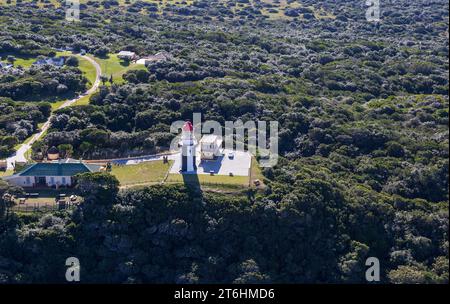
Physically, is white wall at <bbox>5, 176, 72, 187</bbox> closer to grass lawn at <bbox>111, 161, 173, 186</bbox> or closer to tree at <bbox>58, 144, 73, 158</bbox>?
grass lawn at <bbox>111, 161, 173, 186</bbox>

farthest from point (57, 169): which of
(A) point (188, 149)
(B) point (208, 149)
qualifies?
(B) point (208, 149)

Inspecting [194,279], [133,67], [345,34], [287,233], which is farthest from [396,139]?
[345,34]

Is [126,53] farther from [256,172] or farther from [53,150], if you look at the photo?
[256,172]

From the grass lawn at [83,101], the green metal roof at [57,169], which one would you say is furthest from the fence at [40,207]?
the grass lawn at [83,101]

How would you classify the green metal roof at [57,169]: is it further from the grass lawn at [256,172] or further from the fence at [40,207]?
the grass lawn at [256,172]

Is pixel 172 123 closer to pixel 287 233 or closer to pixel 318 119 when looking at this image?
pixel 318 119

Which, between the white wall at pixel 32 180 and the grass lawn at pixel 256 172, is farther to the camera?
the grass lawn at pixel 256 172

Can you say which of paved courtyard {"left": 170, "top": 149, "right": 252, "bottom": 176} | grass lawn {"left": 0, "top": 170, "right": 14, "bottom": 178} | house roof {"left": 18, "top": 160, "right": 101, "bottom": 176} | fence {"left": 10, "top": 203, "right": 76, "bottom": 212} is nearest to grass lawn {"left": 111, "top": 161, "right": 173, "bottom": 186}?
paved courtyard {"left": 170, "top": 149, "right": 252, "bottom": 176}
